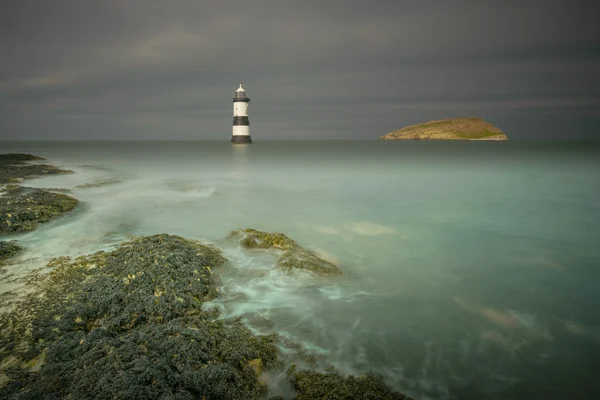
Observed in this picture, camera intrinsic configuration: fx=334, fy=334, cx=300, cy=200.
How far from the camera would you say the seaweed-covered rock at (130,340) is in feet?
11.6

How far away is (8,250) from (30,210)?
12.0 feet

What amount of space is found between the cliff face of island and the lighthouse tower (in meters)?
135

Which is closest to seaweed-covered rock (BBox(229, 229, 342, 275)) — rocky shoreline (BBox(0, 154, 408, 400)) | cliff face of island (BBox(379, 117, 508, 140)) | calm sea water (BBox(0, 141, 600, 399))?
calm sea water (BBox(0, 141, 600, 399))

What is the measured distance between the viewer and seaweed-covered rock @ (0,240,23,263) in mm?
7574

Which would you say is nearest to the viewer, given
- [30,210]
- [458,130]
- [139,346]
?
[139,346]

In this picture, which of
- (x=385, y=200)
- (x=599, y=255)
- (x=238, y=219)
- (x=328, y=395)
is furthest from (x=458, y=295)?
(x=385, y=200)

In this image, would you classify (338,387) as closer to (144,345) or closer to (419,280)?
(144,345)

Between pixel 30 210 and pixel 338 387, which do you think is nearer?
pixel 338 387

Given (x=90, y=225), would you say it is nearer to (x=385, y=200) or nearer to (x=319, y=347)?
(x=319, y=347)

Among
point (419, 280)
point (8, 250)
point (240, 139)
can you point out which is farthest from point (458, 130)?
point (8, 250)

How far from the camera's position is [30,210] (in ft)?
35.3

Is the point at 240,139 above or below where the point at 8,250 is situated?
above

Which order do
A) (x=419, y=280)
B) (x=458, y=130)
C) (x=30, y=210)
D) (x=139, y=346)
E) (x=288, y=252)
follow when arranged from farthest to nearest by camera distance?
(x=458, y=130)
(x=30, y=210)
(x=288, y=252)
(x=419, y=280)
(x=139, y=346)

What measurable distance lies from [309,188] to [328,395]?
18128 millimetres
